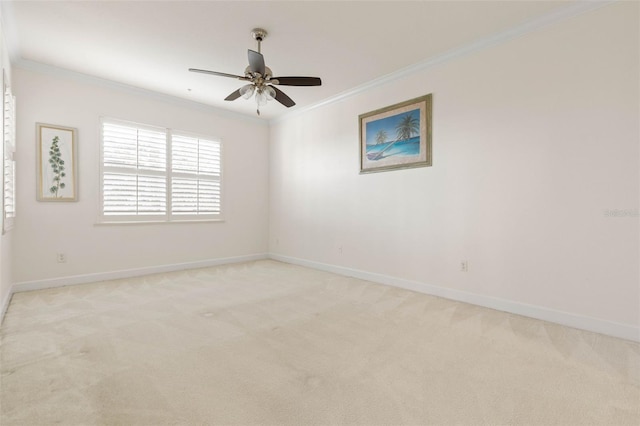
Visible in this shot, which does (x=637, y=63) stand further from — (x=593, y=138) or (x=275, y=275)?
(x=275, y=275)

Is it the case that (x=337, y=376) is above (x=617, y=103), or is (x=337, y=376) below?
below

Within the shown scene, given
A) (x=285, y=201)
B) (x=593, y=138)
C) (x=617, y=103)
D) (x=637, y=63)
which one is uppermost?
(x=637, y=63)

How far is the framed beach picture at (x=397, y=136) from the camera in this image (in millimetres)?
3912

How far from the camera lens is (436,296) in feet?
Answer: 12.3

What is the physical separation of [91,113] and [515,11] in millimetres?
5292

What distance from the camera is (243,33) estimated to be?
322 centimetres

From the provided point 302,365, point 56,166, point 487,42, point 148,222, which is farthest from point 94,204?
point 487,42

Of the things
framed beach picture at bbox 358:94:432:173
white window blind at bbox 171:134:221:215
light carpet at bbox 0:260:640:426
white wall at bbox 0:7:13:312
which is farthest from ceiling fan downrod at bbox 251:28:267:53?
light carpet at bbox 0:260:640:426

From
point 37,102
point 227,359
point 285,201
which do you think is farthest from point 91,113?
point 227,359

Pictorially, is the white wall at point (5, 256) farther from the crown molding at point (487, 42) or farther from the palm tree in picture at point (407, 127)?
the palm tree in picture at point (407, 127)

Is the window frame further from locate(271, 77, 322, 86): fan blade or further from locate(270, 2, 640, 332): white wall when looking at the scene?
locate(270, 2, 640, 332): white wall

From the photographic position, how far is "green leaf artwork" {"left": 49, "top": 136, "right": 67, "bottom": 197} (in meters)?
4.06

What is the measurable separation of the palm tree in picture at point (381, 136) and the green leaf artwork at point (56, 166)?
4.31m

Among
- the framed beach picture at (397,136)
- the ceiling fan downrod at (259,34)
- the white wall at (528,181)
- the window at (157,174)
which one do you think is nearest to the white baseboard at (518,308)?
the white wall at (528,181)
